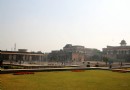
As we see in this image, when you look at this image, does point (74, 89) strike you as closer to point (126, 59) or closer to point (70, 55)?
point (126, 59)

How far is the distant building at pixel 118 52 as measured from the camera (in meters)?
101

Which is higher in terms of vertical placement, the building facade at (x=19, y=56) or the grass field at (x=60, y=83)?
the building facade at (x=19, y=56)

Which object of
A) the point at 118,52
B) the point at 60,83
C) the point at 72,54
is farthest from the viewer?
the point at 118,52

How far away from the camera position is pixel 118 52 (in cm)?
11156

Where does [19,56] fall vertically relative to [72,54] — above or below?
below

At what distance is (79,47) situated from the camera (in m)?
131

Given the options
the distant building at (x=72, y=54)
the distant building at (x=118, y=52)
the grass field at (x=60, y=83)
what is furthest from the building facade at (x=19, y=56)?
the grass field at (x=60, y=83)

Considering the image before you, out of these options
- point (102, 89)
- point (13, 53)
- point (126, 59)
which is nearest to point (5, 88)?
point (102, 89)

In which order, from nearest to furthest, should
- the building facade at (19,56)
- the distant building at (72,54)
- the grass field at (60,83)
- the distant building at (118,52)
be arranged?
1. the grass field at (60,83)
2. the building facade at (19,56)
3. the distant building at (118,52)
4. the distant building at (72,54)

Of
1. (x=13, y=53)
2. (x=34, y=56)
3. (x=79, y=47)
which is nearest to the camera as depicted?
(x=13, y=53)

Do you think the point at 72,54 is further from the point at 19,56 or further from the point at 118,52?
the point at 19,56

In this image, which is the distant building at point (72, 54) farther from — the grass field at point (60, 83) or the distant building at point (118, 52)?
the grass field at point (60, 83)

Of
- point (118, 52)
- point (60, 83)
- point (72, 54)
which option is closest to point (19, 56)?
point (72, 54)

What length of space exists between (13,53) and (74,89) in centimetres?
6834
